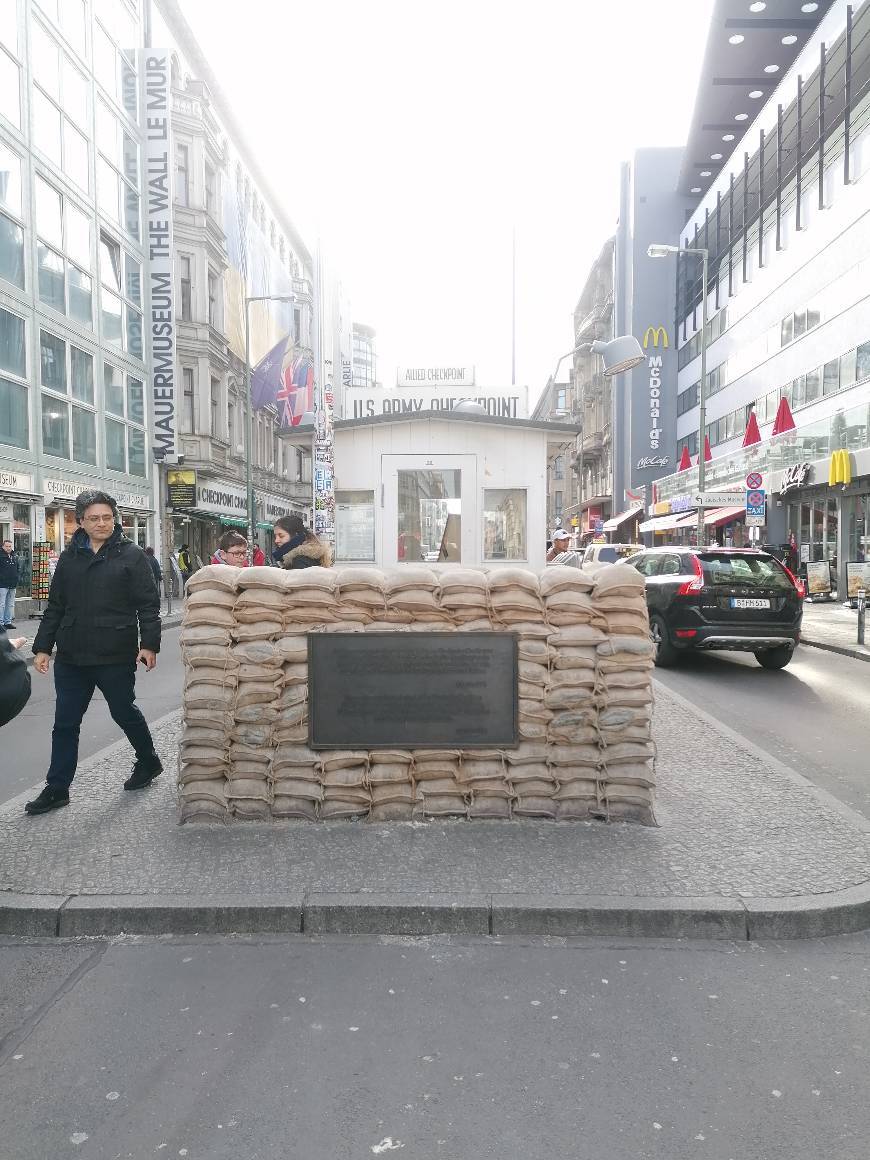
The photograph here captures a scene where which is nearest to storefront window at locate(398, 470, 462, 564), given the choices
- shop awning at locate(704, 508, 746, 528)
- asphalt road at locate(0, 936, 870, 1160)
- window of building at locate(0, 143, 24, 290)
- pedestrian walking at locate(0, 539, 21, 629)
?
asphalt road at locate(0, 936, 870, 1160)

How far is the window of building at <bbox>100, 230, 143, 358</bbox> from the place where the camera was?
25.8 metres

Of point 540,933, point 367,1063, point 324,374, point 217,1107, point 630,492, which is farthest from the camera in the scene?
point 630,492

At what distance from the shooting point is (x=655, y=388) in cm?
5141

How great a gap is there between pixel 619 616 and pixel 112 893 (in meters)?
2.81

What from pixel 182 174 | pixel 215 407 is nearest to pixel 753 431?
pixel 215 407

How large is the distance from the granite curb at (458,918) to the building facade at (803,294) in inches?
769

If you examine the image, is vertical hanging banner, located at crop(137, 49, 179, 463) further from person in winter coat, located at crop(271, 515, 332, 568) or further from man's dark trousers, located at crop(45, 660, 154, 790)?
man's dark trousers, located at crop(45, 660, 154, 790)

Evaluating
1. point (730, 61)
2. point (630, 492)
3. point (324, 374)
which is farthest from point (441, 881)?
point (630, 492)

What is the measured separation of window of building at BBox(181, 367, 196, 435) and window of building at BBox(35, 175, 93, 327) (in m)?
8.27

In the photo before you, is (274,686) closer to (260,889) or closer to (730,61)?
(260,889)

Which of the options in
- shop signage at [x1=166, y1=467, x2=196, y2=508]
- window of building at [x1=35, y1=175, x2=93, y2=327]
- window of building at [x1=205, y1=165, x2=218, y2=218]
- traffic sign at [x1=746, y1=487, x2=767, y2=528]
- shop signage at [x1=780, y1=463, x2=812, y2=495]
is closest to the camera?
traffic sign at [x1=746, y1=487, x2=767, y2=528]

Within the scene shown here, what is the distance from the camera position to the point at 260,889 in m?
3.70

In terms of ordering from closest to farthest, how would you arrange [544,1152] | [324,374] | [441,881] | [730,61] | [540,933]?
[544,1152], [540,933], [441,881], [324,374], [730,61]

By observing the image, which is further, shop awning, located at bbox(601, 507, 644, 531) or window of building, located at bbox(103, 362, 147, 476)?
shop awning, located at bbox(601, 507, 644, 531)
